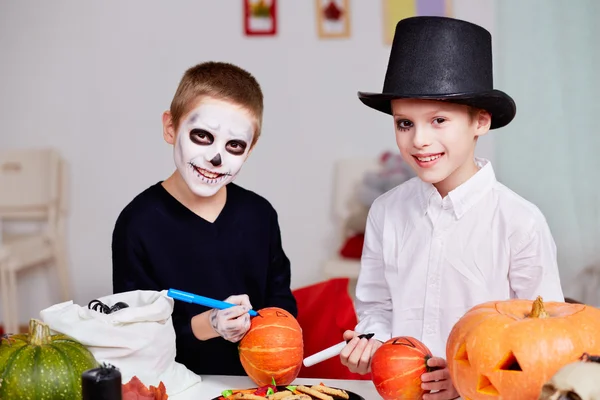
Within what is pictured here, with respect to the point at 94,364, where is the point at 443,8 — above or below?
above

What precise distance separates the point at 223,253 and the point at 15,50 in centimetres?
317

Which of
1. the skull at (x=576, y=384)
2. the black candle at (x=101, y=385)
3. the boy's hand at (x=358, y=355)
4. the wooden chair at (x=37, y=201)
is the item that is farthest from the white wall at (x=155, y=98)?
the black candle at (x=101, y=385)

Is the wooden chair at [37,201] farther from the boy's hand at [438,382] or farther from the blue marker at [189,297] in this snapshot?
the boy's hand at [438,382]

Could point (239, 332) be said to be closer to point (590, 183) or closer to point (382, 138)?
point (590, 183)

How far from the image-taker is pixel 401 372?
1090 mm

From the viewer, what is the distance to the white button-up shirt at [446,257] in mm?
1346

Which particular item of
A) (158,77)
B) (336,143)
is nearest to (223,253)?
(336,143)

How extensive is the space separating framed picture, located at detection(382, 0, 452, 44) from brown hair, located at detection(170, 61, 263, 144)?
2.33m

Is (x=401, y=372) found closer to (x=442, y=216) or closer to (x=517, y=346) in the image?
(x=517, y=346)

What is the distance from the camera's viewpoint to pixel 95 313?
3.65 feet

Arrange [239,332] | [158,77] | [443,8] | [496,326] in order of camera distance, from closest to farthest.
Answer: [496,326] < [239,332] < [443,8] < [158,77]

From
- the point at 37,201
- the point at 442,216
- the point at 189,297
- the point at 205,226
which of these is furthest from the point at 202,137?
the point at 37,201

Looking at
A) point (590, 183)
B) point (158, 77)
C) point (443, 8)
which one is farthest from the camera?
point (158, 77)

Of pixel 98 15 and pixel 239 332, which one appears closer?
pixel 239 332
